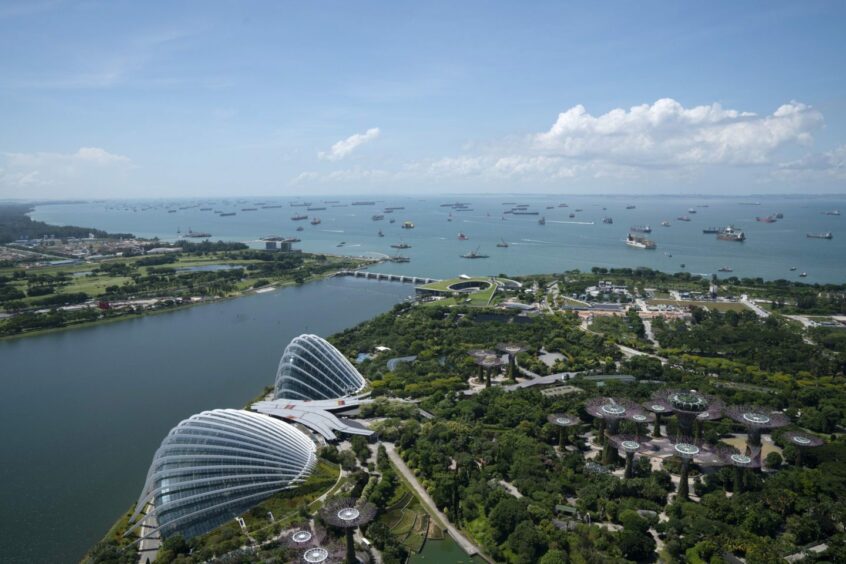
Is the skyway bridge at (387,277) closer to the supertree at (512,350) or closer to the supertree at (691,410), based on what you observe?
the supertree at (512,350)

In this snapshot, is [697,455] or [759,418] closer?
[697,455]

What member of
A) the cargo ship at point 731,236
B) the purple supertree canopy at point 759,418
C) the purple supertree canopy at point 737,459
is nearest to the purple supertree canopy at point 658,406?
the purple supertree canopy at point 759,418

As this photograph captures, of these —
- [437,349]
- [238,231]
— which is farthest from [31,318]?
[238,231]

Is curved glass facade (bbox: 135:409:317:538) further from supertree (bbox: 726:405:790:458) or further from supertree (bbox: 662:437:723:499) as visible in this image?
supertree (bbox: 726:405:790:458)

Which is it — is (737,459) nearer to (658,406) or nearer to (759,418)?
(759,418)

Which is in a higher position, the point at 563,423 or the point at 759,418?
the point at 759,418

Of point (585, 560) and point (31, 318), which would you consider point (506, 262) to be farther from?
point (585, 560)

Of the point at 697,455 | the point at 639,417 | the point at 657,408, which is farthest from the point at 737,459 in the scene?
the point at 657,408
